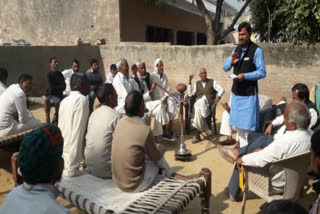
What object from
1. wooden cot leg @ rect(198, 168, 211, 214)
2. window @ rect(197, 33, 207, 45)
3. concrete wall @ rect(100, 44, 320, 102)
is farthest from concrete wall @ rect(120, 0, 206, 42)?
wooden cot leg @ rect(198, 168, 211, 214)

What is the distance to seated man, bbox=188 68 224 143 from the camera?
18.6 ft

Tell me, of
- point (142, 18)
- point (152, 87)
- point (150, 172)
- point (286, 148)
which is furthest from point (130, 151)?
point (142, 18)

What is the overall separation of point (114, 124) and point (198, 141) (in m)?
3.08

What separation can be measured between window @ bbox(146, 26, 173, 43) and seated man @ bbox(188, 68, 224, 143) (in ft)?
27.4

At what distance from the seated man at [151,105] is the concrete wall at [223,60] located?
335 cm

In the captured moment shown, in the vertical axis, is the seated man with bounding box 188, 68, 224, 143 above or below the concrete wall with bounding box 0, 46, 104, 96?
below

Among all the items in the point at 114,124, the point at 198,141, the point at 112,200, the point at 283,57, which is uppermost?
the point at 283,57

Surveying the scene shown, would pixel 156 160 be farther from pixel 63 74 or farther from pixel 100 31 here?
pixel 100 31

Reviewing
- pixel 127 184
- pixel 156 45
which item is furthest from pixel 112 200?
pixel 156 45

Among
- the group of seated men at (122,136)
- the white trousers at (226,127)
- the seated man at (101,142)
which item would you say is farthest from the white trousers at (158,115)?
the seated man at (101,142)

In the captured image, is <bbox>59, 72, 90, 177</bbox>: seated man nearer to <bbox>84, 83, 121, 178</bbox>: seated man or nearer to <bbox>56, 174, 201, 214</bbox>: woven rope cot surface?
<bbox>84, 83, 121, 178</bbox>: seated man

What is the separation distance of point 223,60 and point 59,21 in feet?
28.1

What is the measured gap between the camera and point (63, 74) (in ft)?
23.1

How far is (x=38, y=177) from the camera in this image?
4.77 feet
